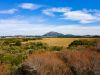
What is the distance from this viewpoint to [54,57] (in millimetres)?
17500

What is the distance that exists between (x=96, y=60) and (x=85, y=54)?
0.94 meters

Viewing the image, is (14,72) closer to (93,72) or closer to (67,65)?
(67,65)

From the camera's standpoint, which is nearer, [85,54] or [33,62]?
[33,62]

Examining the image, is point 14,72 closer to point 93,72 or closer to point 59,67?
point 59,67

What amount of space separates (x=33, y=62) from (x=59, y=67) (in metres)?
1.53

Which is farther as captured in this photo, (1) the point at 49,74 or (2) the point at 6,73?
(2) the point at 6,73

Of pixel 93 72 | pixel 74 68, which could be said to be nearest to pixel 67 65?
pixel 74 68

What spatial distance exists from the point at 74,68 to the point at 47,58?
5.51ft

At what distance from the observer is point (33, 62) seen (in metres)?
16.3

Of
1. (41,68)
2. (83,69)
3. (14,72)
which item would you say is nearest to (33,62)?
(41,68)

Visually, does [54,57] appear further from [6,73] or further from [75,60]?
[6,73]

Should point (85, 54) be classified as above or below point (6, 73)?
above

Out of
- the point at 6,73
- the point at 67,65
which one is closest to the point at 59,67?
the point at 67,65

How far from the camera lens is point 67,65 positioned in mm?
17062
